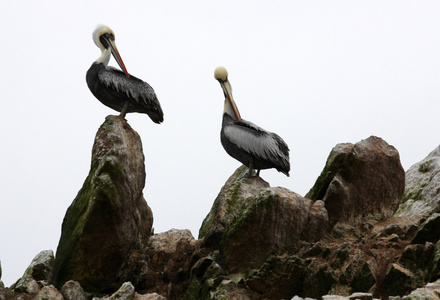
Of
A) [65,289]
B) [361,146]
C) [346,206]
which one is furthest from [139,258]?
[361,146]

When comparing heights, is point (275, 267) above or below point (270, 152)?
below

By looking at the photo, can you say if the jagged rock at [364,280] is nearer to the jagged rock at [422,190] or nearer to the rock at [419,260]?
the rock at [419,260]

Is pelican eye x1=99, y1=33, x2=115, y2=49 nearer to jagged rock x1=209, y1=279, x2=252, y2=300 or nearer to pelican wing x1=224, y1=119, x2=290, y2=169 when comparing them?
pelican wing x1=224, y1=119, x2=290, y2=169

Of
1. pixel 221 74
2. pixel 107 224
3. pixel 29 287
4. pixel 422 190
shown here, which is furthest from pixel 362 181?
pixel 29 287

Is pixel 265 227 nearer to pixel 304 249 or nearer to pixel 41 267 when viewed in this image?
pixel 304 249

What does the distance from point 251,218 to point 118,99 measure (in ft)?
14.2

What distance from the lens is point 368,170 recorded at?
1391 centimetres

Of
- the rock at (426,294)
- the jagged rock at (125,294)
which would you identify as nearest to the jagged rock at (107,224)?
the jagged rock at (125,294)

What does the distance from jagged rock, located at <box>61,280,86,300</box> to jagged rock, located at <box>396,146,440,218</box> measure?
23.7 feet

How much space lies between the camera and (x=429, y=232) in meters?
10.6

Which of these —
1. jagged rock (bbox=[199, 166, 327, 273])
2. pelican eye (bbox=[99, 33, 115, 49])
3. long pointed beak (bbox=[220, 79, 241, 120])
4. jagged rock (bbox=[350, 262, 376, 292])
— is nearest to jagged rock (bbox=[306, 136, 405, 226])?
jagged rock (bbox=[199, 166, 327, 273])

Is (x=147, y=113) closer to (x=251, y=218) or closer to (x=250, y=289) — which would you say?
(x=251, y=218)

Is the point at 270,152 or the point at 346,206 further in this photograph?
the point at 270,152

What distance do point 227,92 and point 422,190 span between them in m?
5.38
